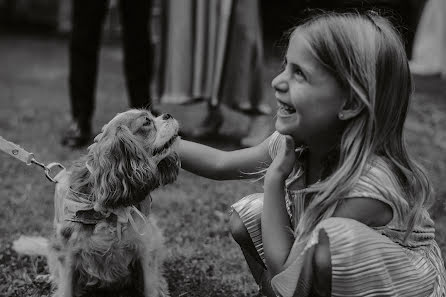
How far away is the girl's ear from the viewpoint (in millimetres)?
2102

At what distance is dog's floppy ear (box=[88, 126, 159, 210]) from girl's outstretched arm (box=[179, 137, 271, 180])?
0.19 metres

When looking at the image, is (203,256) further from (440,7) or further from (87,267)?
(440,7)

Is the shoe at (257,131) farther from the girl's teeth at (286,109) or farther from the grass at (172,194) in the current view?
the girl's teeth at (286,109)

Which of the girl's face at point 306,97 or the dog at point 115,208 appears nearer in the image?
the girl's face at point 306,97

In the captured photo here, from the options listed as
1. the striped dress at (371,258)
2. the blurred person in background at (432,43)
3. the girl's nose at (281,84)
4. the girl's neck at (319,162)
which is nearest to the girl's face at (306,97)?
the girl's nose at (281,84)

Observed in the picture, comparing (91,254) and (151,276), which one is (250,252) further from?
(91,254)

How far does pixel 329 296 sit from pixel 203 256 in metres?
1.30

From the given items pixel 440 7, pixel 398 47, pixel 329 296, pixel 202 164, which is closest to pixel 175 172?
pixel 202 164

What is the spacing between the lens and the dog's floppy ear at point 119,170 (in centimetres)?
259

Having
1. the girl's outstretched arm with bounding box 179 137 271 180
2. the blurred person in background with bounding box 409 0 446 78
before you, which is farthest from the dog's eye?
the blurred person in background with bounding box 409 0 446 78

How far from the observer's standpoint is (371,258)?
2059mm

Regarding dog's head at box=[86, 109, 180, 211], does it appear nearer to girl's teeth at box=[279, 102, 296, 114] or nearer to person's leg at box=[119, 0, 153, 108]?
girl's teeth at box=[279, 102, 296, 114]

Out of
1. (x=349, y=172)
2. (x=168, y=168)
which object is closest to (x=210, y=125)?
(x=168, y=168)

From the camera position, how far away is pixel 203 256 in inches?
132
